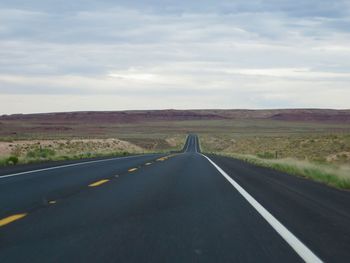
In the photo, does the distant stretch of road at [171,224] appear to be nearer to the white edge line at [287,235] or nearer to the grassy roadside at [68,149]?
the white edge line at [287,235]

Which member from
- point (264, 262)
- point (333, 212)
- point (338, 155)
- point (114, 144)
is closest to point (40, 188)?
point (333, 212)

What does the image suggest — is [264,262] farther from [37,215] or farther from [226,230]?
[37,215]

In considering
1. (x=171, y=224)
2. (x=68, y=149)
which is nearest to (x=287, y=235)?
(x=171, y=224)

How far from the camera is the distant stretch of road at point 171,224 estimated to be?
655 cm

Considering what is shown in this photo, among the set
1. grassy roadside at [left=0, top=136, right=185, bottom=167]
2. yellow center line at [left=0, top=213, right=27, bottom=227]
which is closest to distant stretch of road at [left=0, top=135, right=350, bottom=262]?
yellow center line at [left=0, top=213, right=27, bottom=227]

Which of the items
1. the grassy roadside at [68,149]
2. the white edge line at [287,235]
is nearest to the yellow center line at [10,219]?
the white edge line at [287,235]

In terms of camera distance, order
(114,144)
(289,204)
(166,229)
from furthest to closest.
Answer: (114,144) < (289,204) < (166,229)

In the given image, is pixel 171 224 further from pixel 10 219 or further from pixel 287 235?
pixel 10 219

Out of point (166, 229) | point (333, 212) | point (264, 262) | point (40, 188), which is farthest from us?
point (40, 188)

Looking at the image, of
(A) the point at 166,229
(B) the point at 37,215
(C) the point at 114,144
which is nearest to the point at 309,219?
(A) the point at 166,229

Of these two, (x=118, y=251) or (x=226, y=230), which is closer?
(x=118, y=251)

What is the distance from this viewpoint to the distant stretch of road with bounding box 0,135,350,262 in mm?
6547

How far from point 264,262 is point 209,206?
4.78m

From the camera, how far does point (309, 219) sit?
943 cm
